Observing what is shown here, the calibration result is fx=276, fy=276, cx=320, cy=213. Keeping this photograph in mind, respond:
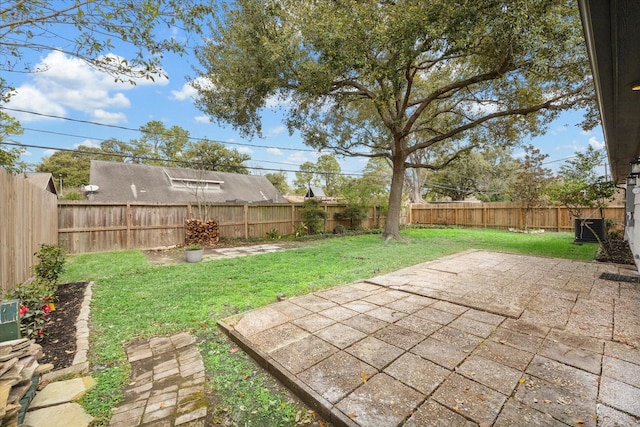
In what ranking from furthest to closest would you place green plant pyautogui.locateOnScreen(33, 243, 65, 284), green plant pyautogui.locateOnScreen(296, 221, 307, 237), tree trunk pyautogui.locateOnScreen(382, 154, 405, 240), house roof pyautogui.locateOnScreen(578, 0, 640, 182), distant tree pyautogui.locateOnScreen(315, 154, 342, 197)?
distant tree pyautogui.locateOnScreen(315, 154, 342, 197), green plant pyautogui.locateOnScreen(296, 221, 307, 237), tree trunk pyautogui.locateOnScreen(382, 154, 405, 240), green plant pyautogui.locateOnScreen(33, 243, 65, 284), house roof pyautogui.locateOnScreen(578, 0, 640, 182)

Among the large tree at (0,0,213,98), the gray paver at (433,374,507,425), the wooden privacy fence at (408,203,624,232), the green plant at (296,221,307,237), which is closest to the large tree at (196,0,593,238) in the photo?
the green plant at (296,221,307,237)

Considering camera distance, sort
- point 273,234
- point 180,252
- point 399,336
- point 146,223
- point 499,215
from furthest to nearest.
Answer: point 499,215 → point 273,234 → point 146,223 → point 180,252 → point 399,336

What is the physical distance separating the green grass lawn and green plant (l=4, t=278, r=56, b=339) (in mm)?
401

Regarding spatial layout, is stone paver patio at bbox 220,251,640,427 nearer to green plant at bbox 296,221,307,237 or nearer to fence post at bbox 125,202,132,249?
fence post at bbox 125,202,132,249

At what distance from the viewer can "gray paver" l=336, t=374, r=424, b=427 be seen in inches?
57.7

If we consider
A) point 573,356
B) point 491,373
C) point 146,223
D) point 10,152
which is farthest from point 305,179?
point 491,373

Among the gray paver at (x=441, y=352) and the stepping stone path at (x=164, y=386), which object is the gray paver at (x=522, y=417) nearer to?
the gray paver at (x=441, y=352)

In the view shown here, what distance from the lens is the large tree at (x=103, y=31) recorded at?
240 cm

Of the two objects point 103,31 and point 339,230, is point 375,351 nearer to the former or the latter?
point 103,31

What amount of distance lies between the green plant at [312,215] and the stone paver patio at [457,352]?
281 inches

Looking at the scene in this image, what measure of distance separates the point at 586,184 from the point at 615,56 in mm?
5909

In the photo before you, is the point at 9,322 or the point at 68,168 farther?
the point at 68,168

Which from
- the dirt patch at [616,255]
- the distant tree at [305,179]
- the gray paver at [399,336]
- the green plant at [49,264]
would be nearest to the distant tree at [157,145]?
the distant tree at [305,179]

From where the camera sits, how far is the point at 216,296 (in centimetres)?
Result: 367
